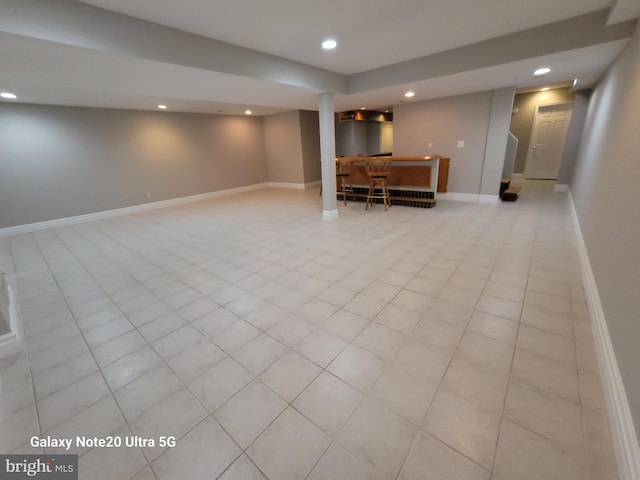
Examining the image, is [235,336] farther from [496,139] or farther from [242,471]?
[496,139]

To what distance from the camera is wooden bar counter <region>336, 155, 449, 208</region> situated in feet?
17.7

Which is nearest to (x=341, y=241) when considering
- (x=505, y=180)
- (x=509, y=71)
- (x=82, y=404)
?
(x=82, y=404)

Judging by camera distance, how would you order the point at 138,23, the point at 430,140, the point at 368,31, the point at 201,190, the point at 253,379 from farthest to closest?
the point at 201,190 → the point at 430,140 → the point at 368,31 → the point at 138,23 → the point at 253,379

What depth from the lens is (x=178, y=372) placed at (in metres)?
1.76

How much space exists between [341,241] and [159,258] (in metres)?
2.65

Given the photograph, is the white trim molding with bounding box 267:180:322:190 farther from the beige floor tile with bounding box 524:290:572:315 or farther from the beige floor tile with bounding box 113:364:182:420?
the beige floor tile with bounding box 113:364:182:420

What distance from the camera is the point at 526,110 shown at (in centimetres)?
819

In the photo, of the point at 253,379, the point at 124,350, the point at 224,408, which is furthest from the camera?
the point at 124,350

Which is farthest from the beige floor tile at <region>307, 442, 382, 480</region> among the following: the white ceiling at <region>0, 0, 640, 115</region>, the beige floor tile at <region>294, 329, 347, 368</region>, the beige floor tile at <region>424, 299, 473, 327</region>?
the white ceiling at <region>0, 0, 640, 115</region>

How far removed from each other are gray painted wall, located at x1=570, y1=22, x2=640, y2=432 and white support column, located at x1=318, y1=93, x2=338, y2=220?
362cm

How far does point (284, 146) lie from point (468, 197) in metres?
5.69

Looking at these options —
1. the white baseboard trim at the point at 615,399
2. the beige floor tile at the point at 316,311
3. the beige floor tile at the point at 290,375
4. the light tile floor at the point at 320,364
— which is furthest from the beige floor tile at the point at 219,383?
the white baseboard trim at the point at 615,399

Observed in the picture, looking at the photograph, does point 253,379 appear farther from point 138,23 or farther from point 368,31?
point 368,31

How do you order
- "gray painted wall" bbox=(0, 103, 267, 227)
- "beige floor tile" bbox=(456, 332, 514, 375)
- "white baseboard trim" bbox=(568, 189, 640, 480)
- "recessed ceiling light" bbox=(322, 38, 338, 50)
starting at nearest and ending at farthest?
1. "white baseboard trim" bbox=(568, 189, 640, 480)
2. "beige floor tile" bbox=(456, 332, 514, 375)
3. "recessed ceiling light" bbox=(322, 38, 338, 50)
4. "gray painted wall" bbox=(0, 103, 267, 227)
